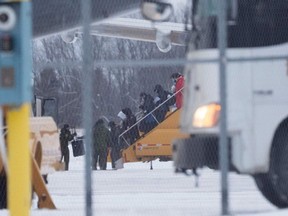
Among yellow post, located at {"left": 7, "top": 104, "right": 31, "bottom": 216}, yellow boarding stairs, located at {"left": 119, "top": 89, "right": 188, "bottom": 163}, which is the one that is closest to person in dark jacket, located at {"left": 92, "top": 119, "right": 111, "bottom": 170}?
yellow boarding stairs, located at {"left": 119, "top": 89, "right": 188, "bottom": 163}

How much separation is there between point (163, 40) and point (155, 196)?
7.40 feet

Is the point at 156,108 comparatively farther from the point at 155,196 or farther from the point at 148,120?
the point at 155,196

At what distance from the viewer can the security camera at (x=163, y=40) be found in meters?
13.5

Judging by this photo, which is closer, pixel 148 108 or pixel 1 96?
pixel 1 96

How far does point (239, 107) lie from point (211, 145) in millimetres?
574

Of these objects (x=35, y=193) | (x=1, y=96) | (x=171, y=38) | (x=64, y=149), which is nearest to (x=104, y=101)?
(x=171, y=38)

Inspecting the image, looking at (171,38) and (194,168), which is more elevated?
(171,38)

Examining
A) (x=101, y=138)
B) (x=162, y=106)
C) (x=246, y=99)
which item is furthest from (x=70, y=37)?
(x=162, y=106)

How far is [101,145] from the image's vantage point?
72.1 ft

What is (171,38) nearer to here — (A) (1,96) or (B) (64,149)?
(A) (1,96)

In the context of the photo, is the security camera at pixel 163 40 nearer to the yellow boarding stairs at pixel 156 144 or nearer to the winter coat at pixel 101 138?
the winter coat at pixel 101 138

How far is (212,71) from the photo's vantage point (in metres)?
10.5

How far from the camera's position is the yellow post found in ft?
24.6

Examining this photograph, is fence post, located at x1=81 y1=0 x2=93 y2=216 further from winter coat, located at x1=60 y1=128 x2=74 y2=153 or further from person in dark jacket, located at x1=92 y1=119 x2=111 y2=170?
winter coat, located at x1=60 y1=128 x2=74 y2=153
